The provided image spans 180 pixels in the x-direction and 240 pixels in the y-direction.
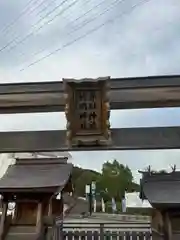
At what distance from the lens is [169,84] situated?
135 inches

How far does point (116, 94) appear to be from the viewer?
11.5ft

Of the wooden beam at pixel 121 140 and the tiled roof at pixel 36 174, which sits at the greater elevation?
the wooden beam at pixel 121 140

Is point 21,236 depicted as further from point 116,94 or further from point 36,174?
point 116,94

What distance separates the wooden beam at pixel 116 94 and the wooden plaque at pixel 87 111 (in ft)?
0.37

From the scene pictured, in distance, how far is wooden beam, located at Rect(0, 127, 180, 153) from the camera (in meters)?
3.52

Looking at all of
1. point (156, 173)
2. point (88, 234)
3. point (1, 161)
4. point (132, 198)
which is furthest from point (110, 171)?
point (156, 173)

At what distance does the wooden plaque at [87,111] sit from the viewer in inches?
135

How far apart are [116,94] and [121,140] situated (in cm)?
47

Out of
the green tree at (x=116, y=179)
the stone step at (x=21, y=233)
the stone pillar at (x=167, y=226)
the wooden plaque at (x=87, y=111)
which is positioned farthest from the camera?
the green tree at (x=116, y=179)

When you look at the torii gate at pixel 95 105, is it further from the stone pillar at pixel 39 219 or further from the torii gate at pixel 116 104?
the stone pillar at pixel 39 219

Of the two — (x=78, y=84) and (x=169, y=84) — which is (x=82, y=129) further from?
(x=169, y=84)

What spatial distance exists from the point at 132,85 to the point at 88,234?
4439 mm

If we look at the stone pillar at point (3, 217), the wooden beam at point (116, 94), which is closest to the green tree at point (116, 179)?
the stone pillar at point (3, 217)

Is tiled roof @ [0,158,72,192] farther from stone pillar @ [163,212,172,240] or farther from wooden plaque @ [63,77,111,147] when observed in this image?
stone pillar @ [163,212,172,240]
